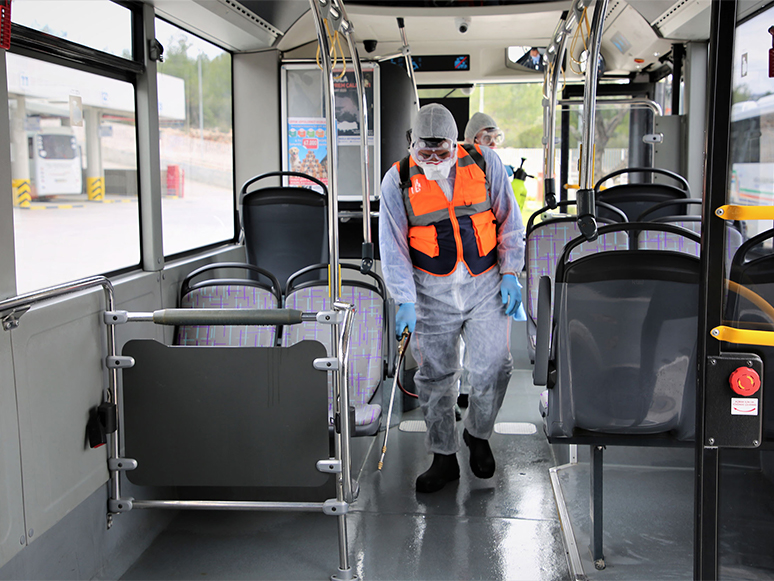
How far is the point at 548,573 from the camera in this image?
2.82m

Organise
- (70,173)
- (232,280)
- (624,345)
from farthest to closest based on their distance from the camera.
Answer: (232,280), (70,173), (624,345)

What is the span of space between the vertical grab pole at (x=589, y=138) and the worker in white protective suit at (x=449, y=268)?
0.77m

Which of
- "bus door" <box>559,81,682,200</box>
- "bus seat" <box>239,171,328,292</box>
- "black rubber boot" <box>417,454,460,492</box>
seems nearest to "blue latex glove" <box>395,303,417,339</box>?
"black rubber boot" <box>417,454,460,492</box>

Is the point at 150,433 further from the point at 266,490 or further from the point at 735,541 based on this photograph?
the point at 735,541

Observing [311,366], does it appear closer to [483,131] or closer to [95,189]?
[95,189]

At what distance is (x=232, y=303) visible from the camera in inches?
141

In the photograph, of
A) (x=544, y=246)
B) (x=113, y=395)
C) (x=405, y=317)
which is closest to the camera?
(x=113, y=395)

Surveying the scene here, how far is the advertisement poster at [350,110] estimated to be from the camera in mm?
5883

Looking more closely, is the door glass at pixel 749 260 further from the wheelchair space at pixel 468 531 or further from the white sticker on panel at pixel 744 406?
the wheelchair space at pixel 468 531

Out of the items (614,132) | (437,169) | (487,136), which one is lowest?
(437,169)

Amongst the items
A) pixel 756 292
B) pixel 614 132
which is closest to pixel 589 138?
pixel 756 292

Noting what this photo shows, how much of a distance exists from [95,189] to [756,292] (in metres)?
2.77

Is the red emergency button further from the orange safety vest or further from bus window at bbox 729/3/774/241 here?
the orange safety vest

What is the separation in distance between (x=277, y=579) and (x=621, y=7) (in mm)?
4663
